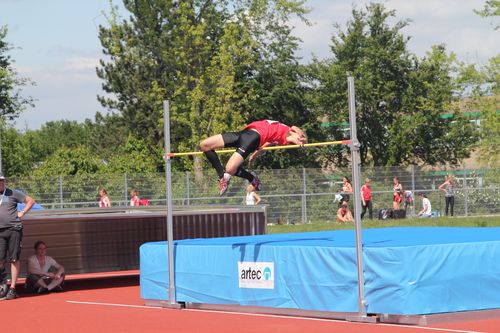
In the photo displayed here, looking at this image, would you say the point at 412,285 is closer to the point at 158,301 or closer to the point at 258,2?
the point at 158,301

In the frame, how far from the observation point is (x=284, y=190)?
118 feet

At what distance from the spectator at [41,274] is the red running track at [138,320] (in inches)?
30.3

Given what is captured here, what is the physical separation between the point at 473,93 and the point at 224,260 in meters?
36.7

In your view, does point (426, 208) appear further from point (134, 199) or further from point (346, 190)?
point (134, 199)

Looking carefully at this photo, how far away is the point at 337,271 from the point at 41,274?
6.55 meters

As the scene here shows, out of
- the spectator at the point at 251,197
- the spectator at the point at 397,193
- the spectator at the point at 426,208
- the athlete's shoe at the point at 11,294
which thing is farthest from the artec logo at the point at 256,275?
the spectator at the point at 397,193

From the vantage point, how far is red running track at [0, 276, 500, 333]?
10812 millimetres

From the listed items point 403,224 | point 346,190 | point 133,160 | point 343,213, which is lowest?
point 403,224

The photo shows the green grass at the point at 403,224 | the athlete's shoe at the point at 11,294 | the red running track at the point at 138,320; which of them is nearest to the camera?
the red running track at the point at 138,320

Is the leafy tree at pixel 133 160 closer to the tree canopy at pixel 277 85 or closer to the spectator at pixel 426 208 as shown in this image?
the tree canopy at pixel 277 85

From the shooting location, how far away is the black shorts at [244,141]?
1220 cm

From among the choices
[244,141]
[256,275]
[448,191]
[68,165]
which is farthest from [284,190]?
[244,141]

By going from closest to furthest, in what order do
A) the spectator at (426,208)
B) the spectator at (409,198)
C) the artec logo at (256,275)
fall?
the artec logo at (256,275)
the spectator at (426,208)
the spectator at (409,198)

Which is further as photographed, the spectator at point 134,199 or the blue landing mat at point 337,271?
the spectator at point 134,199
